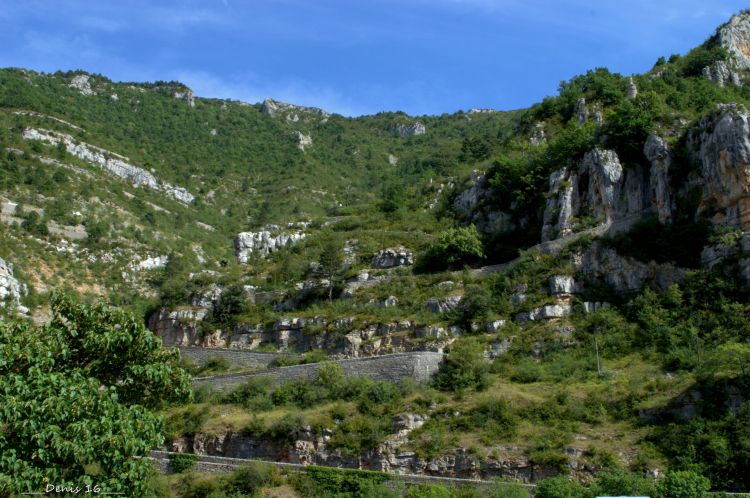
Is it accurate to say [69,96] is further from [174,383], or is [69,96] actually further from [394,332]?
[174,383]

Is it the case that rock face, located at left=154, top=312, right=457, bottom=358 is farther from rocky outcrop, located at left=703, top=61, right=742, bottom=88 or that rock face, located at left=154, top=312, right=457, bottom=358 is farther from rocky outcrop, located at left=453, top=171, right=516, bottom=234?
rocky outcrop, located at left=703, top=61, right=742, bottom=88

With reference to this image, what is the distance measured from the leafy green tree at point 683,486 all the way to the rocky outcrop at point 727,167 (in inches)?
624

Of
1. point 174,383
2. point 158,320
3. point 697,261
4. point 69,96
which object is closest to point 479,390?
point 697,261

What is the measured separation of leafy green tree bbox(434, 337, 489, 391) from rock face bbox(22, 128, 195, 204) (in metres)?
55.7

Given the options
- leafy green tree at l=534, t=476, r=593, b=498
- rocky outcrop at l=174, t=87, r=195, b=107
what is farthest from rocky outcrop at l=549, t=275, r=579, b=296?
rocky outcrop at l=174, t=87, r=195, b=107

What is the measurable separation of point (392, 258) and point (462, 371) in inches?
585

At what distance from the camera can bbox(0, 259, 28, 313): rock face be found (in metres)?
52.1

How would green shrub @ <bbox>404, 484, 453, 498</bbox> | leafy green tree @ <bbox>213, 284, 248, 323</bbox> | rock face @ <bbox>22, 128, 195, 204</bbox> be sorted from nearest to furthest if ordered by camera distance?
green shrub @ <bbox>404, 484, 453, 498</bbox> < leafy green tree @ <bbox>213, 284, 248, 323</bbox> < rock face @ <bbox>22, 128, 195, 204</bbox>

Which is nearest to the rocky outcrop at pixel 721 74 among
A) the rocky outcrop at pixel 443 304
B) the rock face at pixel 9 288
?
the rocky outcrop at pixel 443 304

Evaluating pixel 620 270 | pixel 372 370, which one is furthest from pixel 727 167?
pixel 372 370

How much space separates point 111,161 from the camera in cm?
8119

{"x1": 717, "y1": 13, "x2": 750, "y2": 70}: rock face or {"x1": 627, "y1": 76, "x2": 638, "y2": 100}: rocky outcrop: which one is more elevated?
{"x1": 717, "y1": 13, "x2": 750, "y2": 70}: rock face

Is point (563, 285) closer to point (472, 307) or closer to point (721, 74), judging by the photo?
point (472, 307)

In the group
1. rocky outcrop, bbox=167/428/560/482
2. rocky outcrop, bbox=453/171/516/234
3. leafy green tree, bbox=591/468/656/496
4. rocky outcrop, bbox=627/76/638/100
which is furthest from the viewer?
rocky outcrop, bbox=627/76/638/100
